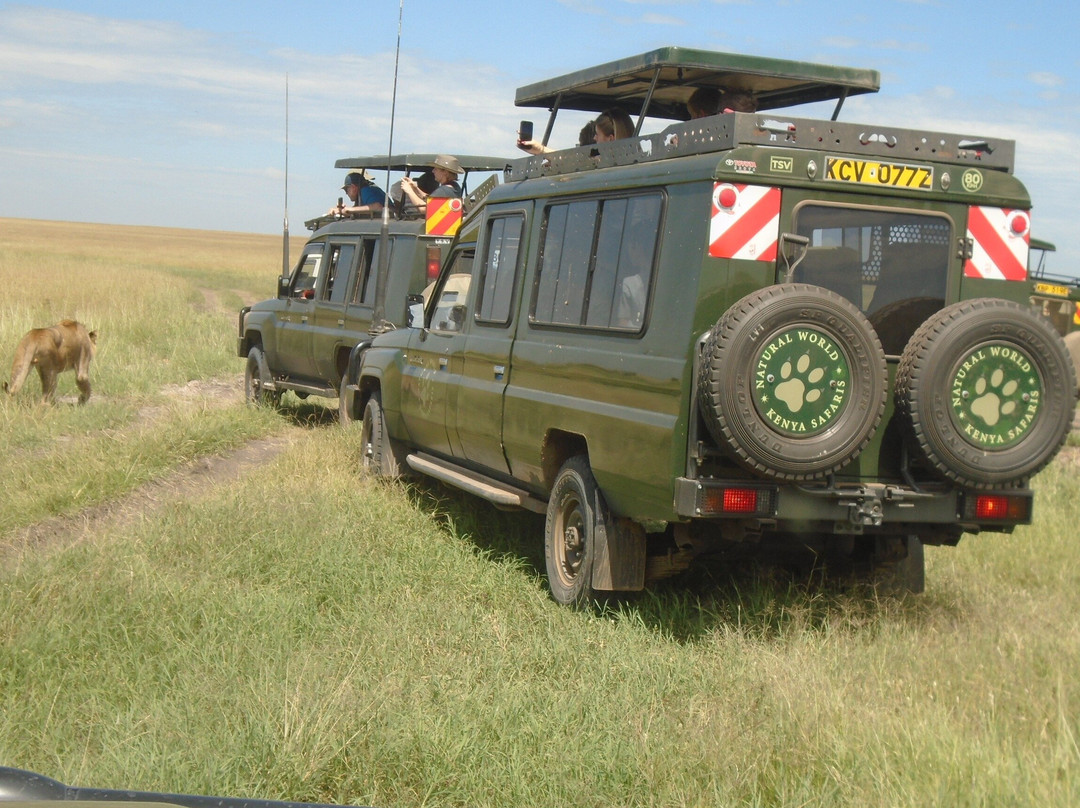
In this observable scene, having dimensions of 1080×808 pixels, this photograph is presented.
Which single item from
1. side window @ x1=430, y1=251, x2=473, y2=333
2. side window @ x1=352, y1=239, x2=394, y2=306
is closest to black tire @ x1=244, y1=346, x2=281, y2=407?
side window @ x1=352, y1=239, x2=394, y2=306

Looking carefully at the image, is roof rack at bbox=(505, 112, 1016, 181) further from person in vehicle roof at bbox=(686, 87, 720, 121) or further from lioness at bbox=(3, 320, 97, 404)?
lioness at bbox=(3, 320, 97, 404)

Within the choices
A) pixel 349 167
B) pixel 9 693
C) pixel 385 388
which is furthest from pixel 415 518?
pixel 349 167

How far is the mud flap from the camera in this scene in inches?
237

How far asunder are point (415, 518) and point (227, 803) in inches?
225

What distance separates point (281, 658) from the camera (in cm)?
512

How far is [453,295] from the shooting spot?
8.44m

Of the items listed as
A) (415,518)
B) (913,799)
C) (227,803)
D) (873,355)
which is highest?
(873,355)

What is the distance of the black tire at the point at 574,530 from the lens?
20.1ft

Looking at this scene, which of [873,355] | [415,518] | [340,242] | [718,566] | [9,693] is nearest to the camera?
[9,693]

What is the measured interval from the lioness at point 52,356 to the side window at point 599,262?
Result: 6.53 meters

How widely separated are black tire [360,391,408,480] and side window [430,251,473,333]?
3.63 ft

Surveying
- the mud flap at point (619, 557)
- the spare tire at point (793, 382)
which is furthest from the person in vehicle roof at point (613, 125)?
the spare tire at point (793, 382)

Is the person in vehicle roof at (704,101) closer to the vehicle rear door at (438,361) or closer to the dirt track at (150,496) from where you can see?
the vehicle rear door at (438,361)

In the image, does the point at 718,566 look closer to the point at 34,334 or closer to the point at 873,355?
the point at 873,355
